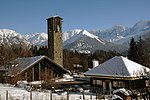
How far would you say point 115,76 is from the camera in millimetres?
28359

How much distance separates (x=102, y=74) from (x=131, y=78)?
3728 mm

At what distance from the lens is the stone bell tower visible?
180 ft

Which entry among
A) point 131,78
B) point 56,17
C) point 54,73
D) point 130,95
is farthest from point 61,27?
point 130,95

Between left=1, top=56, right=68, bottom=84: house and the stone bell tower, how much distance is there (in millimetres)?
9012

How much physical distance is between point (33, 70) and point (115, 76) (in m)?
17.2

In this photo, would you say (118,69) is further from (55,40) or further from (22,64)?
(55,40)

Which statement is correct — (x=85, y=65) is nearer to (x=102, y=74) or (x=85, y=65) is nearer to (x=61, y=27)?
(x=61, y=27)

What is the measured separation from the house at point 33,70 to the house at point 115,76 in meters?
11.1

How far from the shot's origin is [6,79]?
37906 mm

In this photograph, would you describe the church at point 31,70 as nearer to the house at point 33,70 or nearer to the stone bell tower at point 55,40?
the house at point 33,70

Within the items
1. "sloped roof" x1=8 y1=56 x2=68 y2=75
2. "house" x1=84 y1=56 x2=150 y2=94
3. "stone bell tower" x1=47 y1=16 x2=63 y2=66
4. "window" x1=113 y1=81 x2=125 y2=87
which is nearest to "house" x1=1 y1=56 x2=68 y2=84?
"sloped roof" x1=8 y1=56 x2=68 y2=75

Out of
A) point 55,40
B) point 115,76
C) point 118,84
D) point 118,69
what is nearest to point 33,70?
point 55,40

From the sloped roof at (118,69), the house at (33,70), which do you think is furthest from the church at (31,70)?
the sloped roof at (118,69)

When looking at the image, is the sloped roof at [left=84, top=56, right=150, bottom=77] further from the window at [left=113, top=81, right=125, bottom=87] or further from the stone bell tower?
the stone bell tower
